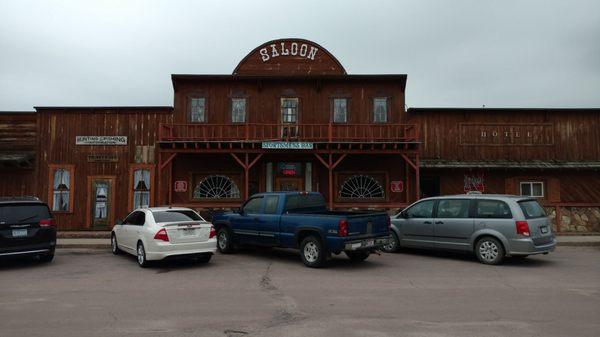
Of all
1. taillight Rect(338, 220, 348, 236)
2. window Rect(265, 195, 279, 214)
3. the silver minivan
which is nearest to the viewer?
taillight Rect(338, 220, 348, 236)

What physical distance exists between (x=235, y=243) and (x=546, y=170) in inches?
566

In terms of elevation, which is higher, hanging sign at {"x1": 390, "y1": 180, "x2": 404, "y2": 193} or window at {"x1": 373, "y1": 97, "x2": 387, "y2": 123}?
window at {"x1": 373, "y1": 97, "x2": 387, "y2": 123}

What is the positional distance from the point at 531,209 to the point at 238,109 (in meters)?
13.2

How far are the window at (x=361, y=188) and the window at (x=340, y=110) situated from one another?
264 cm

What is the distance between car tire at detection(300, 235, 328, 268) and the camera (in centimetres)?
1012

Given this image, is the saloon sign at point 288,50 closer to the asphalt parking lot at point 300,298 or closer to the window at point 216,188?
the window at point 216,188

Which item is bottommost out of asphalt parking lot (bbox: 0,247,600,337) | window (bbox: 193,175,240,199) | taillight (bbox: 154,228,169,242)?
asphalt parking lot (bbox: 0,247,600,337)

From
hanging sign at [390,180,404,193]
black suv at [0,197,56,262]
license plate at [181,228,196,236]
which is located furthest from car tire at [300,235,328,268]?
hanging sign at [390,180,404,193]

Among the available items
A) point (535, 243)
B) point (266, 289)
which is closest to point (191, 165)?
point (266, 289)

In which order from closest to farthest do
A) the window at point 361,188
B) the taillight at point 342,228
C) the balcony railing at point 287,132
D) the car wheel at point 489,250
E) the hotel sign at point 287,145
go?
1. the taillight at point 342,228
2. the car wheel at point 489,250
3. the hotel sign at point 287,145
4. the balcony railing at point 287,132
5. the window at point 361,188

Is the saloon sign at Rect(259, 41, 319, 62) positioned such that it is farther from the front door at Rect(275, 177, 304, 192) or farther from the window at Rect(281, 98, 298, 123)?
the front door at Rect(275, 177, 304, 192)

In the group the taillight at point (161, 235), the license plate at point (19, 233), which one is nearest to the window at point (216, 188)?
the license plate at point (19, 233)

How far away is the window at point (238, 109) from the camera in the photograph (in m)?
20.3

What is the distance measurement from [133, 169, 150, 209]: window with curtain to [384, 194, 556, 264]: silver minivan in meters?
11.7
